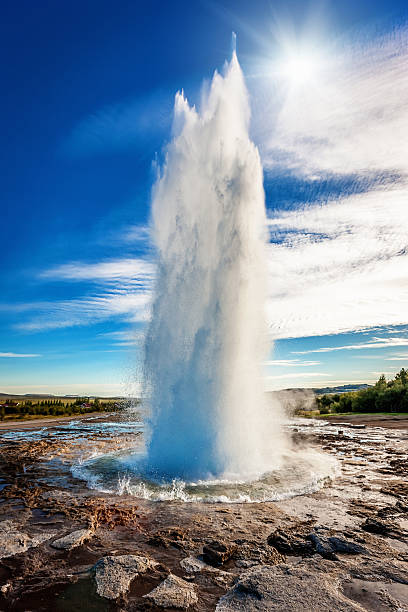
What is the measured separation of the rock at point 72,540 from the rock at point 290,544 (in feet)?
13.8

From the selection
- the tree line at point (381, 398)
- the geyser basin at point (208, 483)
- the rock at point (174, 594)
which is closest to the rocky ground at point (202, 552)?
the rock at point (174, 594)

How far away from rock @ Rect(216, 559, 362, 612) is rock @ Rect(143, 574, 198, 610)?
20.5 inches

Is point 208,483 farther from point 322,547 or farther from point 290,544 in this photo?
point 322,547

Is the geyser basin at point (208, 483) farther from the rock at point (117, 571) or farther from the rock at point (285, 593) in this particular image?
the rock at point (285, 593)

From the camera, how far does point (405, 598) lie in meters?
5.59

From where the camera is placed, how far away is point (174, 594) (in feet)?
18.8

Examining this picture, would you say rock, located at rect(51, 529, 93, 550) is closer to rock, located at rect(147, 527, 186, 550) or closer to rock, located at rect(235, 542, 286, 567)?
rock, located at rect(147, 527, 186, 550)

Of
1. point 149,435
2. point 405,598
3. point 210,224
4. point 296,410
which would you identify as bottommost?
point 296,410

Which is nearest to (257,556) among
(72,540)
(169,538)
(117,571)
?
(169,538)

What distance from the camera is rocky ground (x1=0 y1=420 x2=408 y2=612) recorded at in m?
5.59

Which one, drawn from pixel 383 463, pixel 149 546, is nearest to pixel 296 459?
pixel 383 463

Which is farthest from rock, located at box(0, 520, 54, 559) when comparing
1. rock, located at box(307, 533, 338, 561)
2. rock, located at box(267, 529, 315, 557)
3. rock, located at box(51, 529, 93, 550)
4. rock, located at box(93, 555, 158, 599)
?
rock, located at box(307, 533, 338, 561)

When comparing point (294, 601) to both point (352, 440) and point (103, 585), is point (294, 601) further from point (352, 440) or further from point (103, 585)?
point (352, 440)

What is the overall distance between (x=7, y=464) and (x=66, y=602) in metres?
14.2
